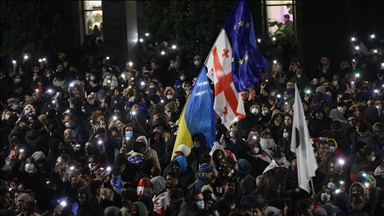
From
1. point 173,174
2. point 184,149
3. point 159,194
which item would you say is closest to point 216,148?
point 184,149

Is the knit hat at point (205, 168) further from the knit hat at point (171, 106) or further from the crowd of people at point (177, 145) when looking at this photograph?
the knit hat at point (171, 106)

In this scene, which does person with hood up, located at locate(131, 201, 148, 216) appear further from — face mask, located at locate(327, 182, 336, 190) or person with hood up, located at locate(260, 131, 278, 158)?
person with hood up, located at locate(260, 131, 278, 158)

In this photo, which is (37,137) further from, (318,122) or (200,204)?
(200,204)

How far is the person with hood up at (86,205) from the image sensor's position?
1441 cm

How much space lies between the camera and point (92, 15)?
108ft

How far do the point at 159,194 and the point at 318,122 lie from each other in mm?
4585

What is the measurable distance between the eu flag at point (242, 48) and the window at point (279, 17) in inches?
568

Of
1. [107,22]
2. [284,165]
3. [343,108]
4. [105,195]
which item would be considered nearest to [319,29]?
[107,22]

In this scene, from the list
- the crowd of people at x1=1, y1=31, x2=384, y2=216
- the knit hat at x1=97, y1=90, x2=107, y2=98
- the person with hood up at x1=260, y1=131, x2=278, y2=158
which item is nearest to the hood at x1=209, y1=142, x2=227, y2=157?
the crowd of people at x1=1, y1=31, x2=384, y2=216

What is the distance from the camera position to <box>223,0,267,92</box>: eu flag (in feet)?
55.5

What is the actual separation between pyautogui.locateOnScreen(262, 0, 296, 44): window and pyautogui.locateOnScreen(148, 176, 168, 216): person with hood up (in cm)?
1660

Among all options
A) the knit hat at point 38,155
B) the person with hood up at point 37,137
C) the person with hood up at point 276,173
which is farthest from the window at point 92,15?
the person with hood up at point 276,173

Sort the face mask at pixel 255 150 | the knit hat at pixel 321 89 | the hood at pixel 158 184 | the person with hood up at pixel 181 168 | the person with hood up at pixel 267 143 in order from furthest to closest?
the knit hat at pixel 321 89, the person with hood up at pixel 267 143, the face mask at pixel 255 150, the person with hood up at pixel 181 168, the hood at pixel 158 184

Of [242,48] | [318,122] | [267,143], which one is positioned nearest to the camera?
[242,48]
